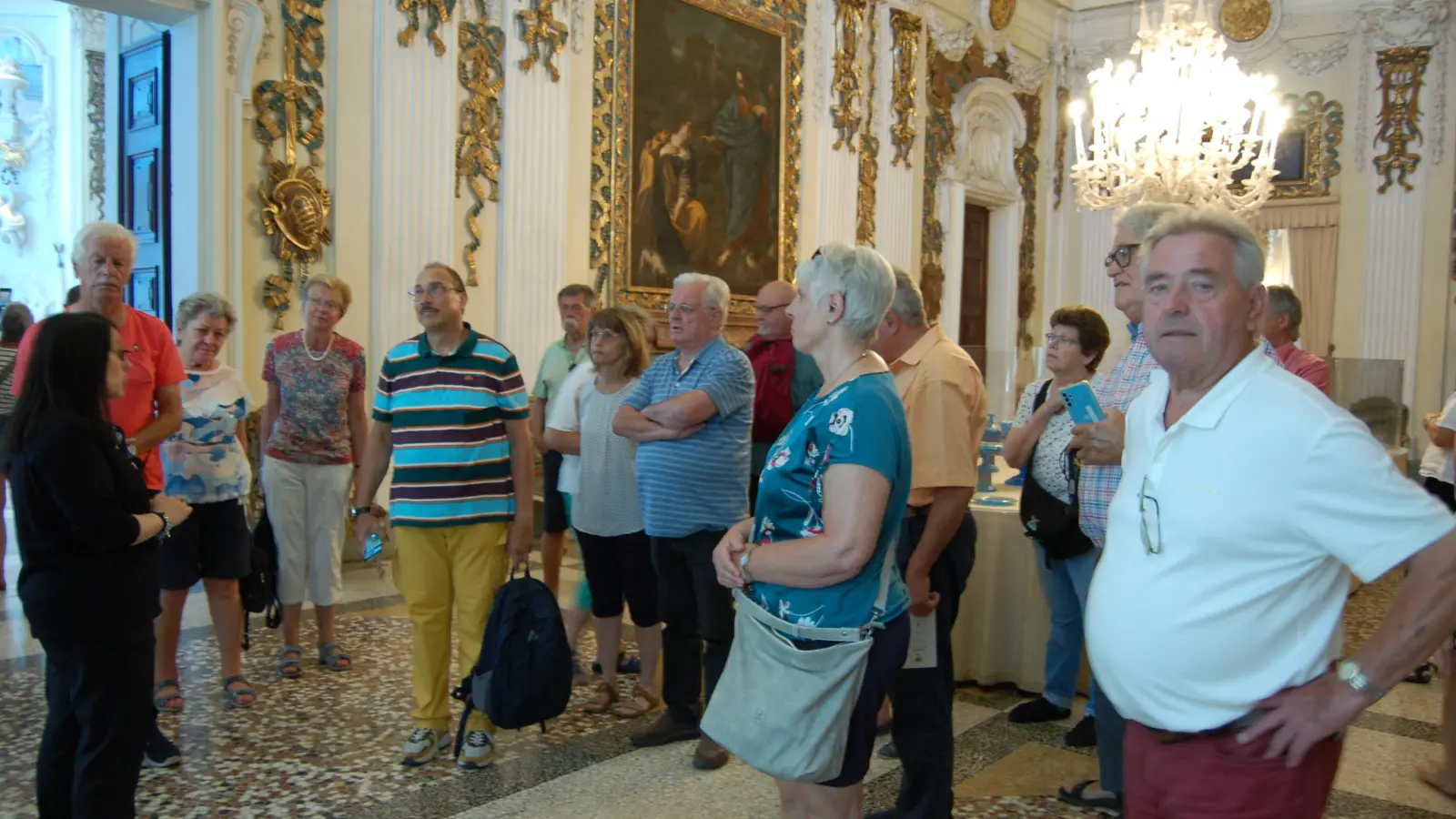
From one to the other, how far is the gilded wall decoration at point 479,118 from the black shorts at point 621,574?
157 inches

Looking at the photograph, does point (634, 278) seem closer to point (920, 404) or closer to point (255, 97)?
point (255, 97)

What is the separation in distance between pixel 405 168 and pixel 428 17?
1.04 meters

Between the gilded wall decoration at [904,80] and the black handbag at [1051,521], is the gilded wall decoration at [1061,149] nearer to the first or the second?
the gilded wall decoration at [904,80]

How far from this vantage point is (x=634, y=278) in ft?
29.0

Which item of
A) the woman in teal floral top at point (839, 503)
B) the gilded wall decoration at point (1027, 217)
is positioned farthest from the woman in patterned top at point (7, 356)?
the gilded wall decoration at point (1027, 217)

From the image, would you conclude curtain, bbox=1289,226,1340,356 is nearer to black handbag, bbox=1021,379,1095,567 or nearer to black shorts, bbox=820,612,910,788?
black handbag, bbox=1021,379,1095,567

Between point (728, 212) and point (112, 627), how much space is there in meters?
7.67

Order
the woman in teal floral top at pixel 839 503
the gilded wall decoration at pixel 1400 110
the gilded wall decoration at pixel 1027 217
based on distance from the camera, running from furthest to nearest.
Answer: the gilded wall decoration at pixel 1027 217
the gilded wall decoration at pixel 1400 110
the woman in teal floral top at pixel 839 503

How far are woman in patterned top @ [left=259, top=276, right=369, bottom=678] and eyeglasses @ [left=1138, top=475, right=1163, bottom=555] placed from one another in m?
3.48

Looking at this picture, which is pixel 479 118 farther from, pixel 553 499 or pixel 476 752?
pixel 476 752

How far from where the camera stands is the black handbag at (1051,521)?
3.67 metres

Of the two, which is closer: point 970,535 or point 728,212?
point 970,535

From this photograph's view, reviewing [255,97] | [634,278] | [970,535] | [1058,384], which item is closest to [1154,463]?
[970,535]

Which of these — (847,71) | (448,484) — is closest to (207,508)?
(448,484)
